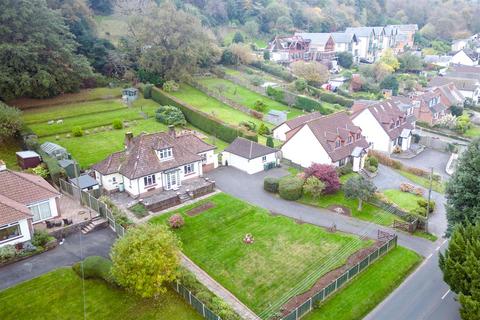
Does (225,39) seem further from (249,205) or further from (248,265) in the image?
(248,265)

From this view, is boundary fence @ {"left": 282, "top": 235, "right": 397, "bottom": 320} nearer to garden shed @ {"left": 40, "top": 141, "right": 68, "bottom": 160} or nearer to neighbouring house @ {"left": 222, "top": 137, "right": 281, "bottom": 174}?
neighbouring house @ {"left": 222, "top": 137, "right": 281, "bottom": 174}

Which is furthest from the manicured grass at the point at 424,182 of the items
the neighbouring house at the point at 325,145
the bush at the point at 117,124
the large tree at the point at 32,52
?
the large tree at the point at 32,52

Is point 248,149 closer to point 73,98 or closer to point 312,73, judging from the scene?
point 73,98

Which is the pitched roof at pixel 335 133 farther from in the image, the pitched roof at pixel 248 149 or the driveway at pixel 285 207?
the driveway at pixel 285 207

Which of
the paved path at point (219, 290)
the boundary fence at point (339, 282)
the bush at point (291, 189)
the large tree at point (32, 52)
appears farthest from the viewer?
the large tree at point (32, 52)

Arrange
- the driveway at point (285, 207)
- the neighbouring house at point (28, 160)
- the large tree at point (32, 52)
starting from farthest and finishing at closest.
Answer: the large tree at point (32, 52), the neighbouring house at point (28, 160), the driveway at point (285, 207)

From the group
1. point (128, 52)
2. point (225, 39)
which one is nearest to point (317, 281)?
point (128, 52)

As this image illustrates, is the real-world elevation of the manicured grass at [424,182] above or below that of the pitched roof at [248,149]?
below
